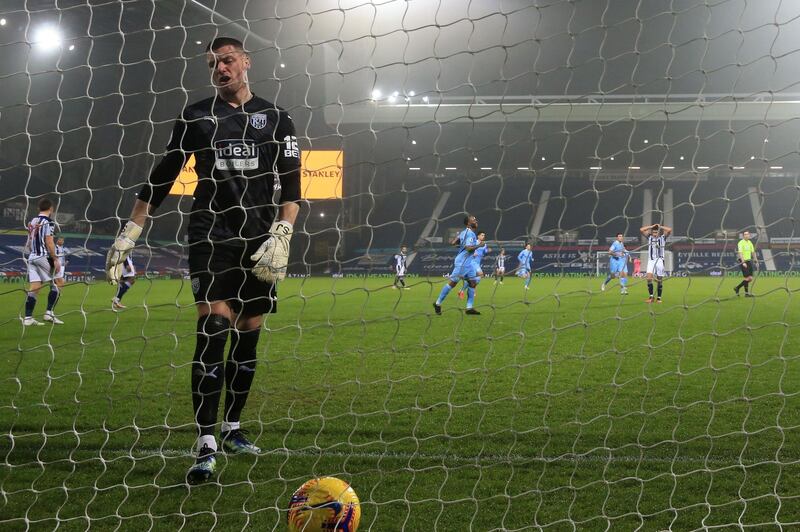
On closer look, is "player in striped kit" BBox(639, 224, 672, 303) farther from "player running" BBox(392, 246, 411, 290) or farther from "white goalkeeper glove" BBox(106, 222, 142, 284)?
"white goalkeeper glove" BBox(106, 222, 142, 284)

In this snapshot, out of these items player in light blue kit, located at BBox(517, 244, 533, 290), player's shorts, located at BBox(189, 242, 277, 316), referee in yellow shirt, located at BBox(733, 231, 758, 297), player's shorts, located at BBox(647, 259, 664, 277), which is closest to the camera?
player's shorts, located at BBox(189, 242, 277, 316)

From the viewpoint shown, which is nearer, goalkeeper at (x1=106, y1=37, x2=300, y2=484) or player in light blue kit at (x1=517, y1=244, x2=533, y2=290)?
goalkeeper at (x1=106, y1=37, x2=300, y2=484)

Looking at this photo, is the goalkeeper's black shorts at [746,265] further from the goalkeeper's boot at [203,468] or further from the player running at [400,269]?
the goalkeeper's boot at [203,468]

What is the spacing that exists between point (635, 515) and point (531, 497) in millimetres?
389

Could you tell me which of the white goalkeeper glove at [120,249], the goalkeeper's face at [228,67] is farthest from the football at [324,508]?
the goalkeeper's face at [228,67]

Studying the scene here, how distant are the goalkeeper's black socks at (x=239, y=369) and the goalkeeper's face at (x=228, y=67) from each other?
3.64 ft

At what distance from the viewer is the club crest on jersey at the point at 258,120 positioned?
326 cm

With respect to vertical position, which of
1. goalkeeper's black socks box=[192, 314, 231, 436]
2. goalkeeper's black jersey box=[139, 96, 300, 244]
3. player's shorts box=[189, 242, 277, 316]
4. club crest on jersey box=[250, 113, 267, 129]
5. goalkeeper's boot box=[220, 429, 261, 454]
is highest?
club crest on jersey box=[250, 113, 267, 129]

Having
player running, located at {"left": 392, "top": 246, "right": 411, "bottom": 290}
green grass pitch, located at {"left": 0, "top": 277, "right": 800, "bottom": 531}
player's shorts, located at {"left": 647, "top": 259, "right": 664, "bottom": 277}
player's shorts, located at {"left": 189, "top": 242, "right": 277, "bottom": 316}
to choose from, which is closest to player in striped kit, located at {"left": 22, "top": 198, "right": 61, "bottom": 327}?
green grass pitch, located at {"left": 0, "top": 277, "right": 800, "bottom": 531}

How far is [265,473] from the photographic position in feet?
10.2

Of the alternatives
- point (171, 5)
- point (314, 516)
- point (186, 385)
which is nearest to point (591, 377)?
point (186, 385)

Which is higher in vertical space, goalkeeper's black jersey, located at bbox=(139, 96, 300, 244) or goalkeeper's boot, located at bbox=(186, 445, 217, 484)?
goalkeeper's black jersey, located at bbox=(139, 96, 300, 244)

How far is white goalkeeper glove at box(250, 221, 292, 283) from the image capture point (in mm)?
3025

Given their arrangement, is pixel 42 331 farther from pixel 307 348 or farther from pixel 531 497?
pixel 531 497
